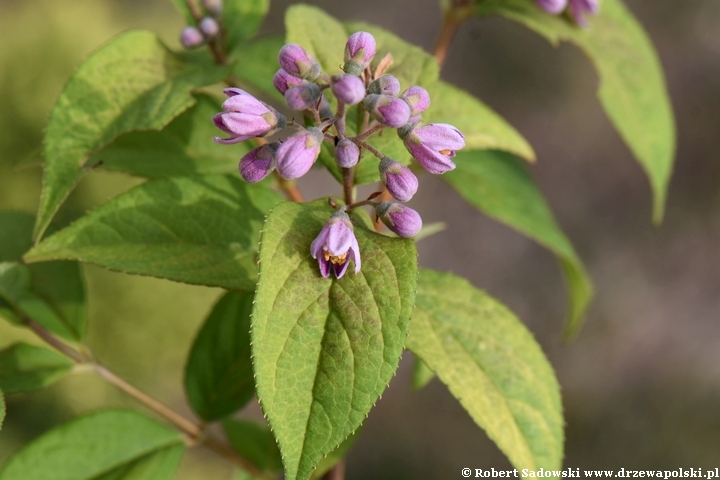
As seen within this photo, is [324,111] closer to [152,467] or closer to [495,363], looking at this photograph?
[495,363]

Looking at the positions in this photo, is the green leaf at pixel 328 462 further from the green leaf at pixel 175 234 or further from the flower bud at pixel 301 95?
the flower bud at pixel 301 95

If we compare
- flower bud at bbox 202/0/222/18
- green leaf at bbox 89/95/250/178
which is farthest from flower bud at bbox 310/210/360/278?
flower bud at bbox 202/0/222/18

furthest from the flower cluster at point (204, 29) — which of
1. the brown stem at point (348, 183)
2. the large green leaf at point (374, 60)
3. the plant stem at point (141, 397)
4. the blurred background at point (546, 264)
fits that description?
the blurred background at point (546, 264)

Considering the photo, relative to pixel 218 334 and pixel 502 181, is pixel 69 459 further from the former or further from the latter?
pixel 502 181

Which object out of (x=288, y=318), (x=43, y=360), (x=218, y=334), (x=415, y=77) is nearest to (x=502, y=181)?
(x=415, y=77)

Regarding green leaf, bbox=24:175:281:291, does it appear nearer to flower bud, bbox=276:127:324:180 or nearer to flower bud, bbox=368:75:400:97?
flower bud, bbox=276:127:324:180
